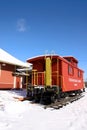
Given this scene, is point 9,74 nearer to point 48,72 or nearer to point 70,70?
point 70,70

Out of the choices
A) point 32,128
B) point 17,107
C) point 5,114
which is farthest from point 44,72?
point 32,128

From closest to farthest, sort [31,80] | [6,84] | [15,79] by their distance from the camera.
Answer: [31,80], [6,84], [15,79]

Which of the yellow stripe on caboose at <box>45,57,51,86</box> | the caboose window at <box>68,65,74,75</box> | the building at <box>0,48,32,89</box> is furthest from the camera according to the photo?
the building at <box>0,48,32,89</box>

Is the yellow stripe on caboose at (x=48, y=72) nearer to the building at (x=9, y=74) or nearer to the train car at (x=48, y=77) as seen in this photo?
the train car at (x=48, y=77)

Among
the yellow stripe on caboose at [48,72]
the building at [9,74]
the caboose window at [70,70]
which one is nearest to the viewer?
A: the yellow stripe on caboose at [48,72]

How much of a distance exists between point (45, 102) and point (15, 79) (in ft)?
38.0

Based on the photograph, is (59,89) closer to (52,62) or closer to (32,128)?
(52,62)

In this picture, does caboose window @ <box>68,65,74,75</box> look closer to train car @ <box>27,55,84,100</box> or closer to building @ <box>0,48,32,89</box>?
train car @ <box>27,55,84,100</box>

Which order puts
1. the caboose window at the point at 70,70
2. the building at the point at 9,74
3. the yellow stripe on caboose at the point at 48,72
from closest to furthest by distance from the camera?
the yellow stripe on caboose at the point at 48,72 < the caboose window at the point at 70,70 < the building at the point at 9,74

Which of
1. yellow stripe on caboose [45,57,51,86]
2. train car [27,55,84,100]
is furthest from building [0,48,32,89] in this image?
yellow stripe on caboose [45,57,51,86]

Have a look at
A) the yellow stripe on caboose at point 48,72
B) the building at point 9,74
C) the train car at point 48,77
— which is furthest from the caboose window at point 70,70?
the building at point 9,74

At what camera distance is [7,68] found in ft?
83.0

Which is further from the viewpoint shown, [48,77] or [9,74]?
[9,74]

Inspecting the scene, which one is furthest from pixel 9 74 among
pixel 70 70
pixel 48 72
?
pixel 48 72
